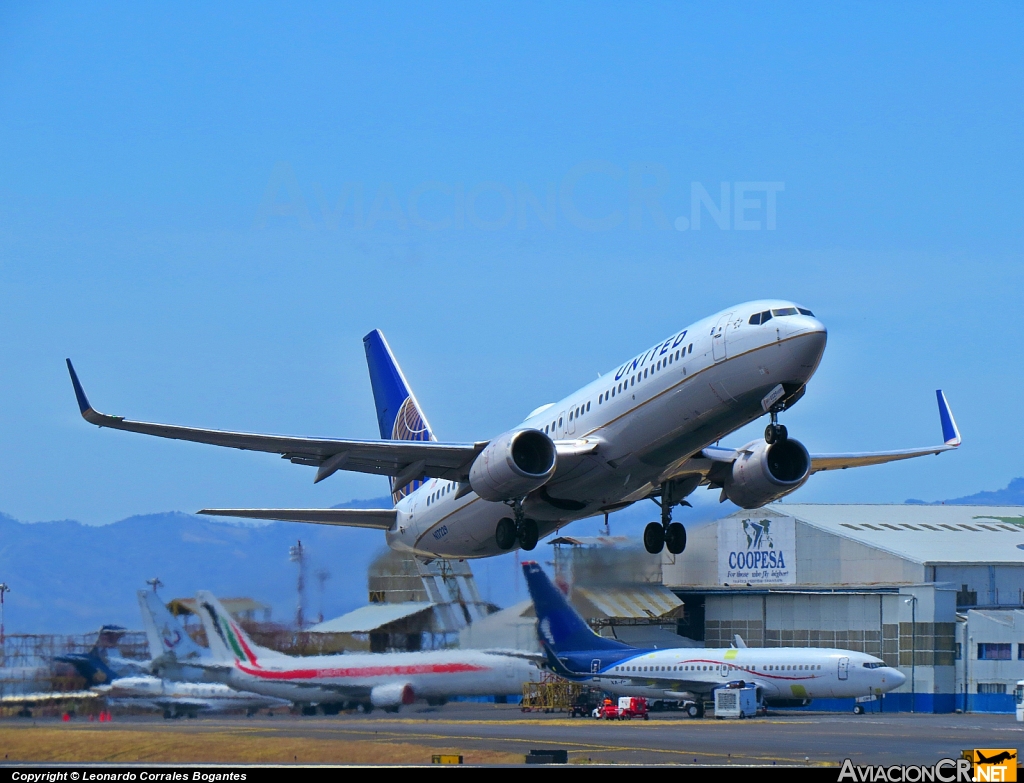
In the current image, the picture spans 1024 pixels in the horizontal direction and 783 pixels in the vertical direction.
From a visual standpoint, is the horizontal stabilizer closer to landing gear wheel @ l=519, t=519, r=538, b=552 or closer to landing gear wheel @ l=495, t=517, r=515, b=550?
landing gear wheel @ l=495, t=517, r=515, b=550

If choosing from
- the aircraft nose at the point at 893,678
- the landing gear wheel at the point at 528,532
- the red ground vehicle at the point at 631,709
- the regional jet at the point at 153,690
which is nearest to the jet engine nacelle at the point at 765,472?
the landing gear wheel at the point at 528,532

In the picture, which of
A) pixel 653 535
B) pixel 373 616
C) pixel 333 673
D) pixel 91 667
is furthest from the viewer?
pixel 373 616

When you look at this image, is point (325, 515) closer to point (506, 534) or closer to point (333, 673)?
point (506, 534)

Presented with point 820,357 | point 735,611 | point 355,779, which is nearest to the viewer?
point 355,779

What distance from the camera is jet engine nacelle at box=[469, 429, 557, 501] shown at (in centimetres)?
3388

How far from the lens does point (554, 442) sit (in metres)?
35.3

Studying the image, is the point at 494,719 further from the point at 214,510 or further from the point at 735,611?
the point at 735,611

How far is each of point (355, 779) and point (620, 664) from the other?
44.7m

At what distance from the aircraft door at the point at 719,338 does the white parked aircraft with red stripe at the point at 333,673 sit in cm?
2696

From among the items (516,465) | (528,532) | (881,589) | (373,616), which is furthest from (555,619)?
(516,465)

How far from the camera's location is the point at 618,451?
111 feet

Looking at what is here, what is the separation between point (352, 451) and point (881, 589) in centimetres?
5436

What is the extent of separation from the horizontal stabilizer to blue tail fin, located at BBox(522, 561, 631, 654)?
15.9 m

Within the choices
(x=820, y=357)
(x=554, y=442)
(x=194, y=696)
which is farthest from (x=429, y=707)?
(x=820, y=357)
